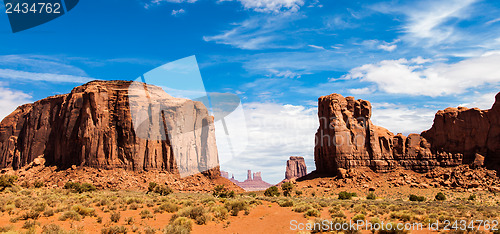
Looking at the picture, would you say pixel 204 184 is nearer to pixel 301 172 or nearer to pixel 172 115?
pixel 172 115

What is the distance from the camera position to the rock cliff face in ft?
235

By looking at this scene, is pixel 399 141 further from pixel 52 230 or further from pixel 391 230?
pixel 52 230

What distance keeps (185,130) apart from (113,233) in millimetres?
76057

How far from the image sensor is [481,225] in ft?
58.5

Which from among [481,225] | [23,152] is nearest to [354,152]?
[481,225]

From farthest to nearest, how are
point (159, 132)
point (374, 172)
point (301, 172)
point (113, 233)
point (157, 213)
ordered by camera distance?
point (301, 172), point (159, 132), point (374, 172), point (157, 213), point (113, 233)

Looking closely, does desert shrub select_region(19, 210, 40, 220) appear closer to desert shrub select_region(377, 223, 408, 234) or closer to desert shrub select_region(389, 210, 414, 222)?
desert shrub select_region(377, 223, 408, 234)

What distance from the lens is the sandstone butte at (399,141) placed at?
64250mm

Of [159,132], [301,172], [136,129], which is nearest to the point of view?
[136,129]

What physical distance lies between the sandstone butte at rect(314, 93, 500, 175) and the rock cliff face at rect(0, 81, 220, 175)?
36.9 metres

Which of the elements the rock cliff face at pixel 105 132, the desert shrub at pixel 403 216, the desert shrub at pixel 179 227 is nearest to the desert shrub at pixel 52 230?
the desert shrub at pixel 179 227

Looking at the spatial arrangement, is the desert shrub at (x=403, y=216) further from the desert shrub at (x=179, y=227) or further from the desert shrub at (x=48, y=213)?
the desert shrub at (x=48, y=213)

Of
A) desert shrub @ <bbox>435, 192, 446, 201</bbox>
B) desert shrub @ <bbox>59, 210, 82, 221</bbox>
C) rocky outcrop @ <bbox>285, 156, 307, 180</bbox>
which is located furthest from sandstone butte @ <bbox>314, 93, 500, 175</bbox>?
rocky outcrop @ <bbox>285, 156, 307, 180</bbox>

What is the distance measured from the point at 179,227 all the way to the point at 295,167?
172115mm
